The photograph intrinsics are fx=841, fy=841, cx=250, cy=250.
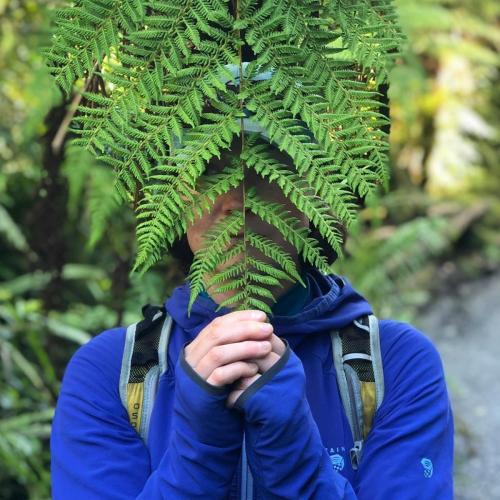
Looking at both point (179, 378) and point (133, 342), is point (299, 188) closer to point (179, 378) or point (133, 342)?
point (179, 378)

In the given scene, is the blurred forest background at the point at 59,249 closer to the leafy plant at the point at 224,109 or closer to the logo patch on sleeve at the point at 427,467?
the leafy plant at the point at 224,109

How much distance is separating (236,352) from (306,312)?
0.35 m

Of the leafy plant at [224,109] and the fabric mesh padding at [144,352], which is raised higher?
the leafy plant at [224,109]

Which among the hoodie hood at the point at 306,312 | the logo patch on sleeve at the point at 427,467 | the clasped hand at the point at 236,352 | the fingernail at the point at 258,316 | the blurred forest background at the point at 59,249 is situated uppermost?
the fingernail at the point at 258,316

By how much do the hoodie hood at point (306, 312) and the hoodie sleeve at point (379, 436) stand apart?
0.09m

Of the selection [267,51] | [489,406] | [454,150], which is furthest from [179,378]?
[454,150]

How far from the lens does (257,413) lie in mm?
1285

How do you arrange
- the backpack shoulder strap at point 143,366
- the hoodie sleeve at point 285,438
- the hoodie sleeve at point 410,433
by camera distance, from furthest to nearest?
the backpack shoulder strap at point 143,366 < the hoodie sleeve at point 410,433 < the hoodie sleeve at point 285,438

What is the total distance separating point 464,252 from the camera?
9.95 metres

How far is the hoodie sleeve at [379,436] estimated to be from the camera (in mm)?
1295

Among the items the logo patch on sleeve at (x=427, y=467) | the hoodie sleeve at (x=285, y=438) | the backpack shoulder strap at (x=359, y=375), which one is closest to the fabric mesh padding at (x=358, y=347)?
the backpack shoulder strap at (x=359, y=375)

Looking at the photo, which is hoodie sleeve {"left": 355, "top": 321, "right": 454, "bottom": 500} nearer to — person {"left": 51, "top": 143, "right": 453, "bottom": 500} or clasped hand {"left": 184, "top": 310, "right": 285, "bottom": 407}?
person {"left": 51, "top": 143, "right": 453, "bottom": 500}

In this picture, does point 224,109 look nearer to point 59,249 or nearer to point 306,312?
point 306,312

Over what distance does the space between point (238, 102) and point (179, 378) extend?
1.48 ft
